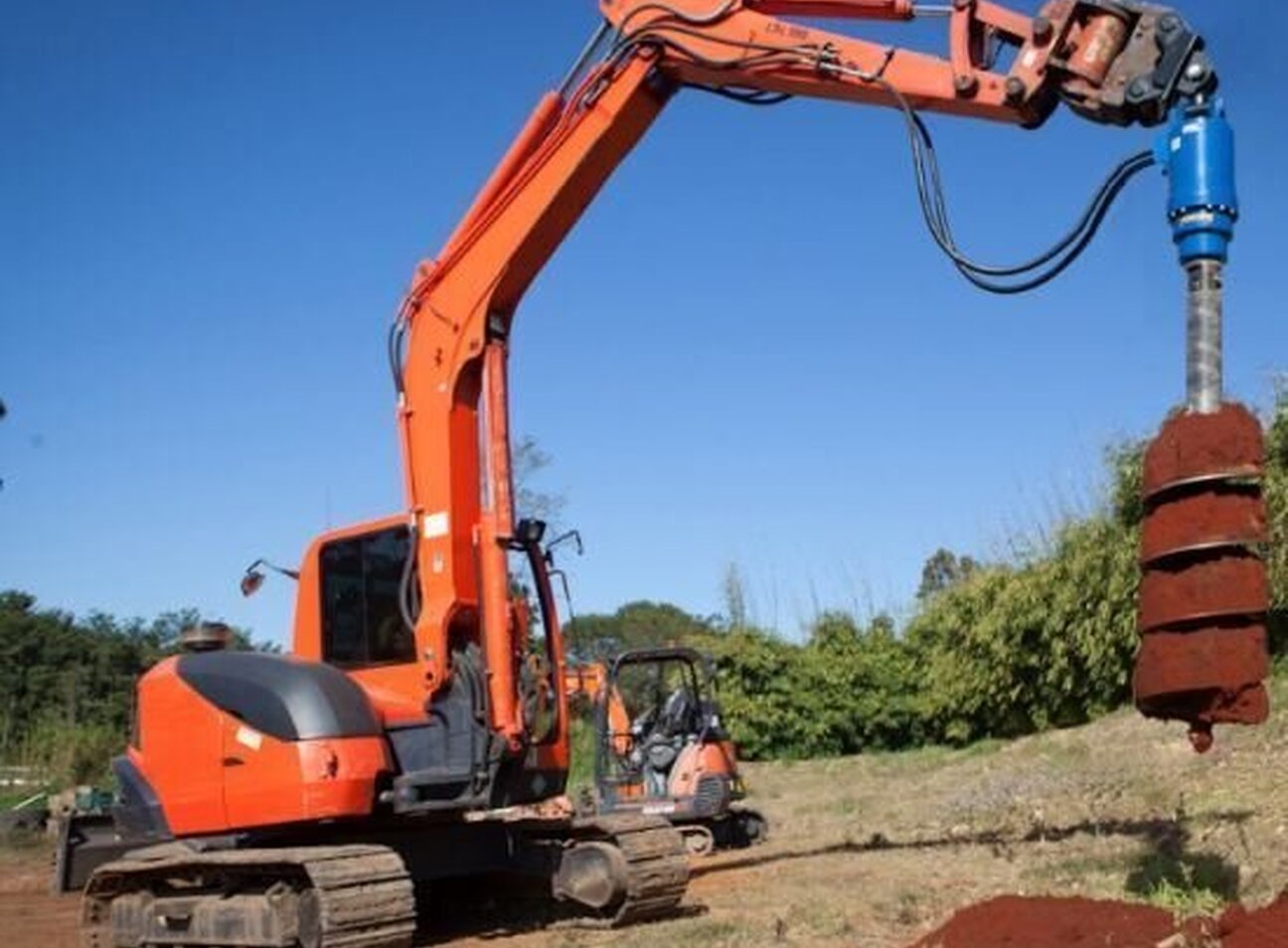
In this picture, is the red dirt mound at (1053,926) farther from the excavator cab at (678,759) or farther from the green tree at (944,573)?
the green tree at (944,573)

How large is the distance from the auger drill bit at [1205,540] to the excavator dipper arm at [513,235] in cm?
258

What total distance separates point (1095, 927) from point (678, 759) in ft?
31.7

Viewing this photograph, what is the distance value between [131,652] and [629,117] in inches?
2014

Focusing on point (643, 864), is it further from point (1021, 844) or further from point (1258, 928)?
point (1258, 928)

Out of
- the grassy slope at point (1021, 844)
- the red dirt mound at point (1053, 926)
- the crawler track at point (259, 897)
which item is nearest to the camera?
the red dirt mound at point (1053, 926)

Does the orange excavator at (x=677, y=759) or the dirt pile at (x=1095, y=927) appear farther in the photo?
the orange excavator at (x=677, y=759)

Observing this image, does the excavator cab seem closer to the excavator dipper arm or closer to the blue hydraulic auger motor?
the excavator dipper arm

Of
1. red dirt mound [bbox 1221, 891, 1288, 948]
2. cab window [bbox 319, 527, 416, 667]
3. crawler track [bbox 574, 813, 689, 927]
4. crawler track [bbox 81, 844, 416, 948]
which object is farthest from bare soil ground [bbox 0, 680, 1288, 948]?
cab window [bbox 319, 527, 416, 667]

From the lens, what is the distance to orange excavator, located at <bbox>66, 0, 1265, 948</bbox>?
8.85 m

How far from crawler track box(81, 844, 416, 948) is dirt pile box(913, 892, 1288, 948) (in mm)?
3262

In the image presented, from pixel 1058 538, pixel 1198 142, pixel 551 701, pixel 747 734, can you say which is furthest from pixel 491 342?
pixel 747 734

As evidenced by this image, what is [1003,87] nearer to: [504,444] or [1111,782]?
[504,444]

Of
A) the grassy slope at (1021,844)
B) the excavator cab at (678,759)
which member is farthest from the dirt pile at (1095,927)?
the excavator cab at (678,759)

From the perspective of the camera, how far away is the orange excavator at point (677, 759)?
15750mm
